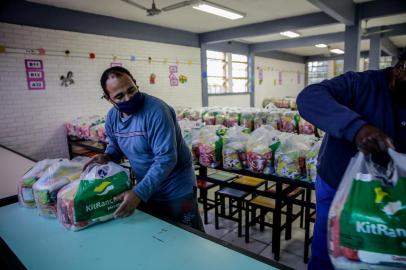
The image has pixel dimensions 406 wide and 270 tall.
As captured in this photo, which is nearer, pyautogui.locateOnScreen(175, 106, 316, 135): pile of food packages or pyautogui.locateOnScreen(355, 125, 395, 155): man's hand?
pyautogui.locateOnScreen(355, 125, 395, 155): man's hand

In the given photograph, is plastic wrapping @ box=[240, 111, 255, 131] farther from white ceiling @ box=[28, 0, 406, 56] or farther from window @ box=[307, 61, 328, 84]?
window @ box=[307, 61, 328, 84]

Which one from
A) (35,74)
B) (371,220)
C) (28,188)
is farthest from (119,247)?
(35,74)

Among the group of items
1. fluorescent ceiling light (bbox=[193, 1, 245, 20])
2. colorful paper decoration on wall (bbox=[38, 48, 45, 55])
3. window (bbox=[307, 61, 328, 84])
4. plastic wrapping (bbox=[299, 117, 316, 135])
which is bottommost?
plastic wrapping (bbox=[299, 117, 316, 135])

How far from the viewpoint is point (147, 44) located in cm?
661

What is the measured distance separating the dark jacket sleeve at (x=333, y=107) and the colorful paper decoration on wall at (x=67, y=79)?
5.12m

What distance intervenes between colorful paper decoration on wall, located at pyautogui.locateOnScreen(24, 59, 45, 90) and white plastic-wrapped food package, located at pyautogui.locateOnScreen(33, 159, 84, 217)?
4016 millimetres

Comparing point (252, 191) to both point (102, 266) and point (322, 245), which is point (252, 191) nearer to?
point (322, 245)

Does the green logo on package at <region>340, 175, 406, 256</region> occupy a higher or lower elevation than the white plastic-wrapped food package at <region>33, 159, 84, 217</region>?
higher

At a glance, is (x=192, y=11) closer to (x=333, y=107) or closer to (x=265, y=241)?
(x=265, y=241)

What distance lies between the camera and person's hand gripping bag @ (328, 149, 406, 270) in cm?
74

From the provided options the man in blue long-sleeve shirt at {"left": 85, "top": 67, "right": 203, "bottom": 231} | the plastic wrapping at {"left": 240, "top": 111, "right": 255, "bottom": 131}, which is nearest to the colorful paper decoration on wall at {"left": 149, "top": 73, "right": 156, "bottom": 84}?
the plastic wrapping at {"left": 240, "top": 111, "right": 255, "bottom": 131}

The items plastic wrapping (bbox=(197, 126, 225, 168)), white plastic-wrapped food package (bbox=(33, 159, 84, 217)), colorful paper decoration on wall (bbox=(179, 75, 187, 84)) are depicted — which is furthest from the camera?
colorful paper decoration on wall (bbox=(179, 75, 187, 84))

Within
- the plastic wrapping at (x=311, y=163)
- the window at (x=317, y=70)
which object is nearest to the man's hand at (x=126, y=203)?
the plastic wrapping at (x=311, y=163)

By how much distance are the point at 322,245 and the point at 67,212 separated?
121cm
